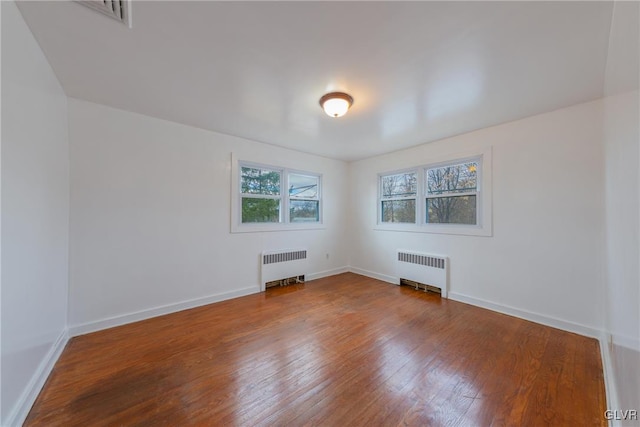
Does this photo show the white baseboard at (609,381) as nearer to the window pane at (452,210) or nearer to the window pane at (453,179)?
the window pane at (452,210)

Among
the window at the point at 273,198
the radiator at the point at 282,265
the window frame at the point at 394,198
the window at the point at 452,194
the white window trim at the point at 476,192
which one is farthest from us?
the window frame at the point at 394,198

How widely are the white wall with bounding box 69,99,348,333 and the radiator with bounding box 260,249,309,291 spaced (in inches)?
5.1

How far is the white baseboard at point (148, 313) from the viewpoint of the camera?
97.7 inches

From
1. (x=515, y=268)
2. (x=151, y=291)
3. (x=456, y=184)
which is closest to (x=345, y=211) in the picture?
(x=456, y=184)

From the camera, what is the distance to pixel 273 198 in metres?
4.14

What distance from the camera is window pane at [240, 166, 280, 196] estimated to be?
12.5 feet

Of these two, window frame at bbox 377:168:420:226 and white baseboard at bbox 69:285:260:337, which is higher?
window frame at bbox 377:168:420:226

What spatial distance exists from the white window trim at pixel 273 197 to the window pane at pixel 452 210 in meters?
2.03

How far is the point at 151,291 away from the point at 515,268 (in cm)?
453

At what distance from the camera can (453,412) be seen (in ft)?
4.97

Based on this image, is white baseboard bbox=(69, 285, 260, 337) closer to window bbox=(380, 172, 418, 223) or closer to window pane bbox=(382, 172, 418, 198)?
window bbox=(380, 172, 418, 223)

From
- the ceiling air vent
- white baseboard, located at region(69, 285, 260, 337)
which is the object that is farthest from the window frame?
the ceiling air vent

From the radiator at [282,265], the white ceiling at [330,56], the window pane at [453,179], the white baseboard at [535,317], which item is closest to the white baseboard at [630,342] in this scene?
the white baseboard at [535,317]

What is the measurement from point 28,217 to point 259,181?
2622 millimetres
